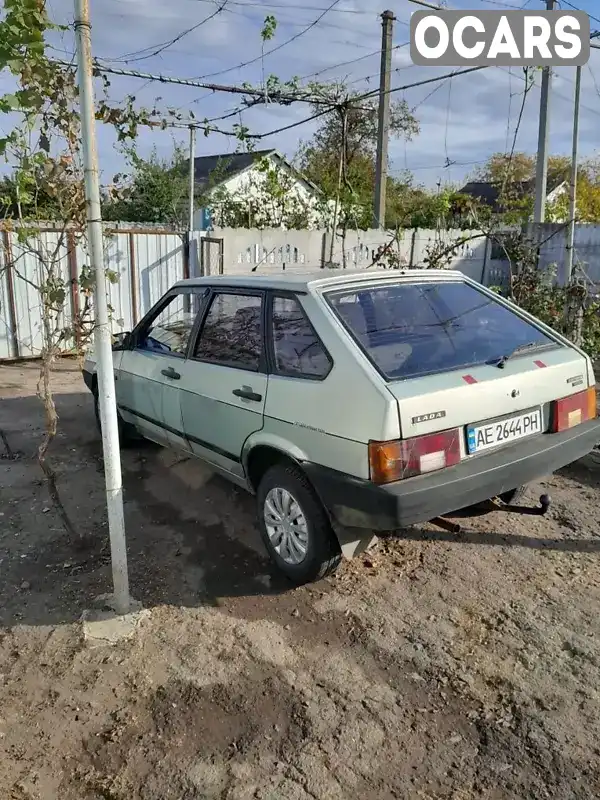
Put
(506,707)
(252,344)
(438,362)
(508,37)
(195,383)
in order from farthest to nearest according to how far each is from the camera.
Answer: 1. (508,37)
2. (195,383)
3. (252,344)
4. (438,362)
5. (506,707)

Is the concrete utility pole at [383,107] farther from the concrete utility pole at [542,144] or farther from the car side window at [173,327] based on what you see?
the car side window at [173,327]

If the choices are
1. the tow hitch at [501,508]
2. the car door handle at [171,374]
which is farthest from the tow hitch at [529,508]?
the car door handle at [171,374]

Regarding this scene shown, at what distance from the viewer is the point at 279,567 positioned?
3586 millimetres

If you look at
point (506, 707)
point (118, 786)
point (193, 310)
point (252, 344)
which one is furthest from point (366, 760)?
point (193, 310)

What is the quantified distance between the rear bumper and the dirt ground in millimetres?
612

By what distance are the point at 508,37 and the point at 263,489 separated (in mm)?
8042

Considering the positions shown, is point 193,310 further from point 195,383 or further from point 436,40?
point 436,40

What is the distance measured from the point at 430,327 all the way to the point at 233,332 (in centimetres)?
123

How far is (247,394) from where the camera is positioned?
11.8 feet

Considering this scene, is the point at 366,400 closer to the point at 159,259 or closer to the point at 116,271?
the point at 116,271

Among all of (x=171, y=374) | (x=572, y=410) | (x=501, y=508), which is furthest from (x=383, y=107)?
(x=501, y=508)

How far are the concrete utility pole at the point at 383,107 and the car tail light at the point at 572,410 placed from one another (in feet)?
38.8

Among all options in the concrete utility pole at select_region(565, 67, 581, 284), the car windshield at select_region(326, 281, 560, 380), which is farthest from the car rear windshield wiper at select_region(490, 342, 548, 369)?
the concrete utility pole at select_region(565, 67, 581, 284)

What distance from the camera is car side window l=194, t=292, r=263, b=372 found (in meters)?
3.72
